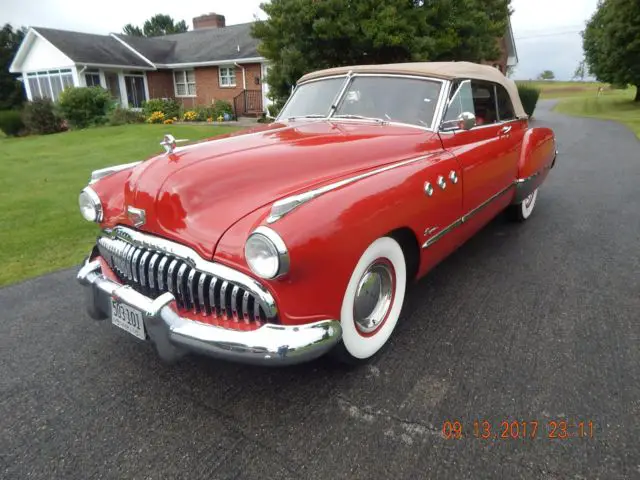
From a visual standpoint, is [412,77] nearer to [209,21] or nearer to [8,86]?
[209,21]

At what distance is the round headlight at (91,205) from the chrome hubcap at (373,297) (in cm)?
162

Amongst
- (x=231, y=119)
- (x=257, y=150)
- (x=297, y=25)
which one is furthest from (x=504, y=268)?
(x=231, y=119)

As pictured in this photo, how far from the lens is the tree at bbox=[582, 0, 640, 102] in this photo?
71.8 ft

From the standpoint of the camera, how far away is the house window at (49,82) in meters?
22.2

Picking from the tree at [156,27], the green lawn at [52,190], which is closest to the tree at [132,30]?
the tree at [156,27]

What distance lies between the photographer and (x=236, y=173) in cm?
235

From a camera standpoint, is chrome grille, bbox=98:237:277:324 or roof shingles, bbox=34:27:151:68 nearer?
chrome grille, bbox=98:237:277:324

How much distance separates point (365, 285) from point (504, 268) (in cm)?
194

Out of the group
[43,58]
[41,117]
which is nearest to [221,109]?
[41,117]

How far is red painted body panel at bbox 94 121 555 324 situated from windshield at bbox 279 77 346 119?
0.32 metres

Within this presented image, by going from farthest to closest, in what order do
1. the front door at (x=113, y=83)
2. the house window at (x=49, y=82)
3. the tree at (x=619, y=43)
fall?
the front door at (x=113, y=83) < the house window at (x=49, y=82) < the tree at (x=619, y=43)

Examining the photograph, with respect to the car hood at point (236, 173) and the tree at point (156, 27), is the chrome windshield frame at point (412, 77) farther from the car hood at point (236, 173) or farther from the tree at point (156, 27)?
the tree at point (156, 27)

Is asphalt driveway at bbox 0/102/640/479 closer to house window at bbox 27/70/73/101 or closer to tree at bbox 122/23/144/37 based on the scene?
house window at bbox 27/70/73/101
